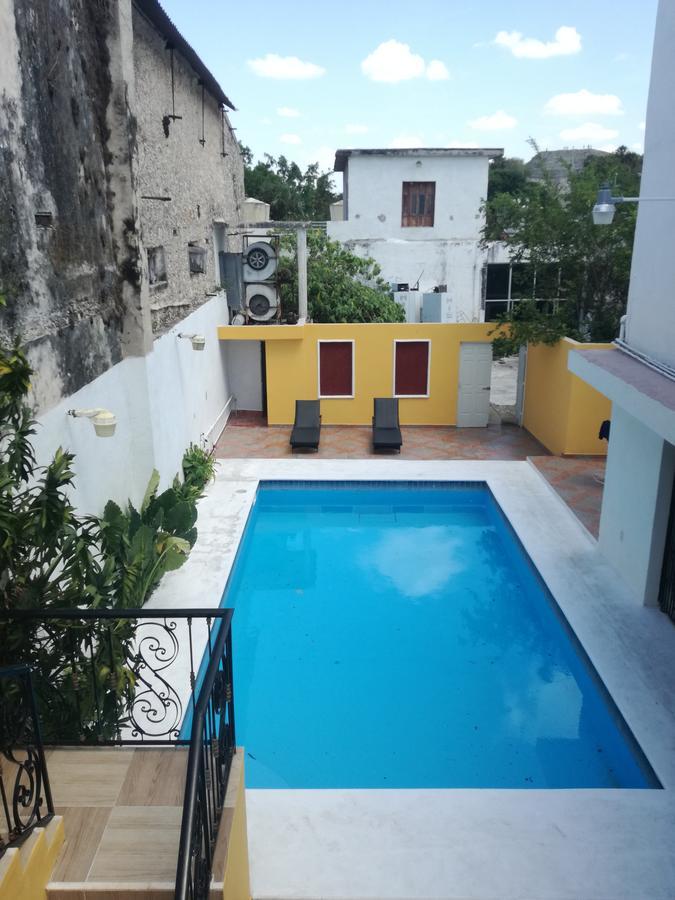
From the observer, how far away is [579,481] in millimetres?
13227

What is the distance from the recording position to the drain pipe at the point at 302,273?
53.9ft

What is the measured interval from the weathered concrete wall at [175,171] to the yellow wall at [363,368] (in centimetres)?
232

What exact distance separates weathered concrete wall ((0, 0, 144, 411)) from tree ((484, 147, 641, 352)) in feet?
29.9

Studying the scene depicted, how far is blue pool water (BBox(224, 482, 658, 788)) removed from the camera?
277 inches

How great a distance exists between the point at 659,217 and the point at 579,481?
6051mm

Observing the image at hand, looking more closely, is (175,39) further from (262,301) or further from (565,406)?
(565,406)

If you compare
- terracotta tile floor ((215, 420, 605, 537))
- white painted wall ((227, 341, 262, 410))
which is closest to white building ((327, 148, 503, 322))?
white painted wall ((227, 341, 262, 410))

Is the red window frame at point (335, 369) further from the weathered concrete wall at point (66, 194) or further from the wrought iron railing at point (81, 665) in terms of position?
the wrought iron railing at point (81, 665)

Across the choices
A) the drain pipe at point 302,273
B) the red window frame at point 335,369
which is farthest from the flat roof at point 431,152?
the red window frame at point 335,369

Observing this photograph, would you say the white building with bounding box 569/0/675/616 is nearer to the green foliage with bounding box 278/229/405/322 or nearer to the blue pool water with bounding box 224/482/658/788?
the blue pool water with bounding box 224/482/658/788

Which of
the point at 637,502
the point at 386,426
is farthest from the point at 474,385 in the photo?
the point at 637,502

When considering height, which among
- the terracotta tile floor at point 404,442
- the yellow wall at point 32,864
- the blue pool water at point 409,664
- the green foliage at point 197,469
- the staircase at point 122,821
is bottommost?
the blue pool water at point 409,664

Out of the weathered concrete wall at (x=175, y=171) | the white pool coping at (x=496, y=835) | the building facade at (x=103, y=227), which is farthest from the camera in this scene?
the weathered concrete wall at (x=175, y=171)

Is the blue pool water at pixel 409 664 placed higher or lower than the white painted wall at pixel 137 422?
lower
